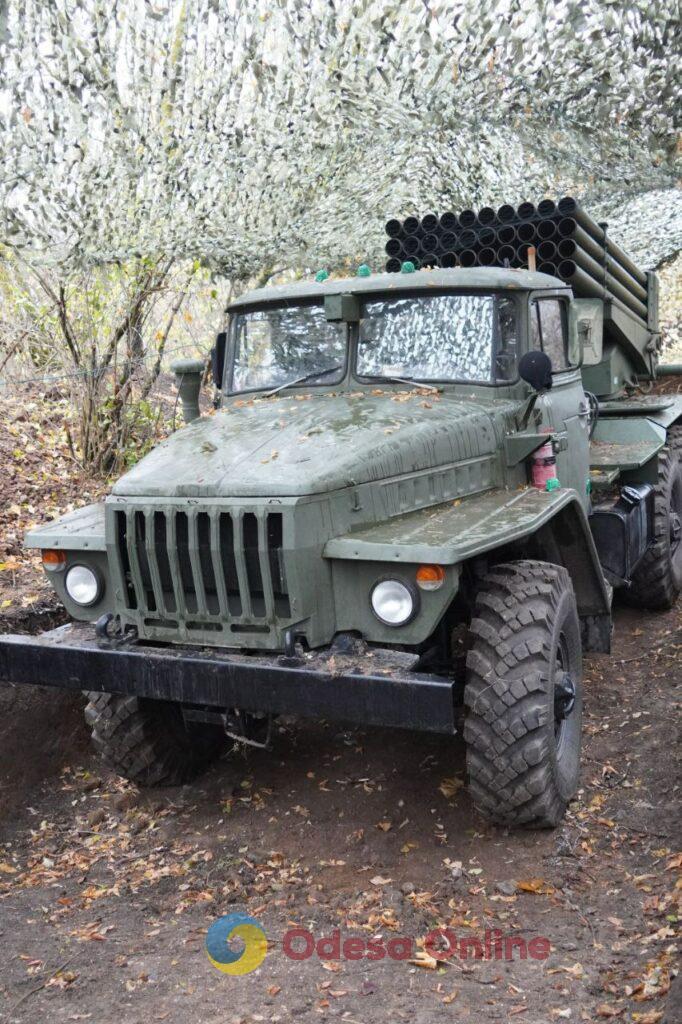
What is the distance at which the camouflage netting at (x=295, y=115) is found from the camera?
22.4ft

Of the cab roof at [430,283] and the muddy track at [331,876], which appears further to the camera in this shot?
the cab roof at [430,283]

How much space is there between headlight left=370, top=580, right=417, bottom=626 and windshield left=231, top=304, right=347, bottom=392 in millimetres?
1683

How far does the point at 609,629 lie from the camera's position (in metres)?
5.57

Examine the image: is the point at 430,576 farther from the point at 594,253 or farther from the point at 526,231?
the point at 594,253

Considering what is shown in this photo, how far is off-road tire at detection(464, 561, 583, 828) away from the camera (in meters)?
4.15

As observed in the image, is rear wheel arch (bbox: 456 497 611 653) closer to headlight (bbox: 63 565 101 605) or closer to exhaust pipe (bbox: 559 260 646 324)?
headlight (bbox: 63 565 101 605)

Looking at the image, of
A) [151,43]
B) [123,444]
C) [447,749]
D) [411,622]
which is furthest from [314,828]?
[151,43]

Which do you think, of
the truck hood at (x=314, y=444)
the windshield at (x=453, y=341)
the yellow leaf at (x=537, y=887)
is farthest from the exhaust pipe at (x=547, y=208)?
the yellow leaf at (x=537, y=887)

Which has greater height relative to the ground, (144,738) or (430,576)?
(430,576)

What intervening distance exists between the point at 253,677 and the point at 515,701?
1080 millimetres

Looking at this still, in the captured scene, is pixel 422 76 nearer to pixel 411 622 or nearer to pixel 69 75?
pixel 69 75

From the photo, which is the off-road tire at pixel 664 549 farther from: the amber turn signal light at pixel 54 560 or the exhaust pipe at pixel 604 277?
the amber turn signal light at pixel 54 560

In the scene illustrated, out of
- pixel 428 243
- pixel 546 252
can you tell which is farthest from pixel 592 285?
pixel 428 243

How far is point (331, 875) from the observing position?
4.32 metres
